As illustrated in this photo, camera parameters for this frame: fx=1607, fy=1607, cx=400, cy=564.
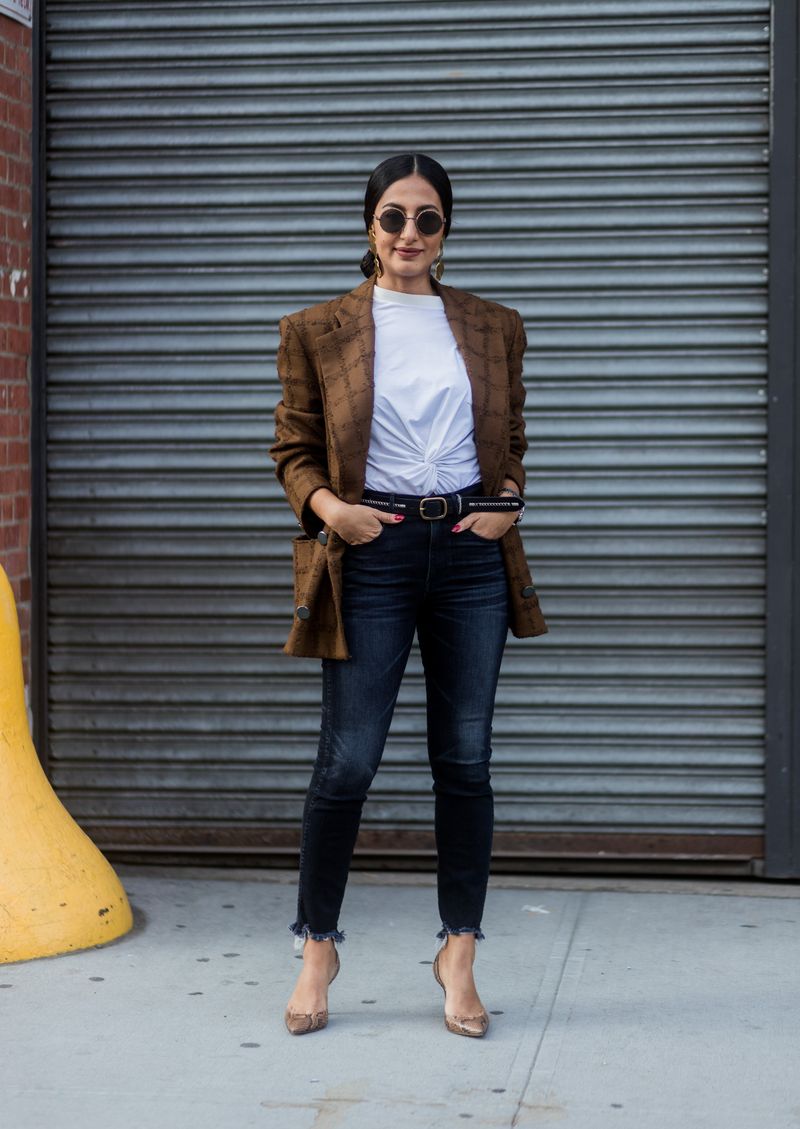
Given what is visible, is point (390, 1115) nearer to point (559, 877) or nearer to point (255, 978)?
point (255, 978)

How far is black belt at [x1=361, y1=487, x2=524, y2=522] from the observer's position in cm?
373

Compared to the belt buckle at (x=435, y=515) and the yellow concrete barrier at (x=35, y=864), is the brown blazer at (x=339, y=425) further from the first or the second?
the yellow concrete barrier at (x=35, y=864)

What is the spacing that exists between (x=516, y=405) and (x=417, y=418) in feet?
1.20

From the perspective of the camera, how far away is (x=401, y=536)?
3.75 m

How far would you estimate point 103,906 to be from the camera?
4531mm

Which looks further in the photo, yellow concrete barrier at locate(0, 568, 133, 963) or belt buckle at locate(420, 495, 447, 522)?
yellow concrete barrier at locate(0, 568, 133, 963)

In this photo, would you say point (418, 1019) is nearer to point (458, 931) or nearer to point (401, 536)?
point (458, 931)

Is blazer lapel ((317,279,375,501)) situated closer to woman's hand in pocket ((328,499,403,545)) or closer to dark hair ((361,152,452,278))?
woman's hand in pocket ((328,499,403,545))

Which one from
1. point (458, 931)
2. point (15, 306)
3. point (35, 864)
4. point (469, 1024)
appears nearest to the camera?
point (469, 1024)

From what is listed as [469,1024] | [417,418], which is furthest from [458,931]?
[417,418]

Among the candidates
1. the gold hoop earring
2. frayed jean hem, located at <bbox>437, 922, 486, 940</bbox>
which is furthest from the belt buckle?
frayed jean hem, located at <bbox>437, 922, 486, 940</bbox>

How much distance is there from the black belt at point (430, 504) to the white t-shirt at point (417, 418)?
3 cm

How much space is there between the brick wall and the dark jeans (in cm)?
181

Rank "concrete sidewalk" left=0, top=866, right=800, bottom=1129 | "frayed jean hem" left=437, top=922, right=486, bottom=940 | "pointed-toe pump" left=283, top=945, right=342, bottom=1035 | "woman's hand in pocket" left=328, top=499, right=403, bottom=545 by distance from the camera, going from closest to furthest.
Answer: "concrete sidewalk" left=0, top=866, right=800, bottom=1129 → "woman's hand in pocket" left=328, top=499, right=403, bottom=545 → "pointed-toe pump" left=283, top=945, right=342, bottom=1035 → "frayed jean hem" left=437, top=922, right=486, bottom=940
